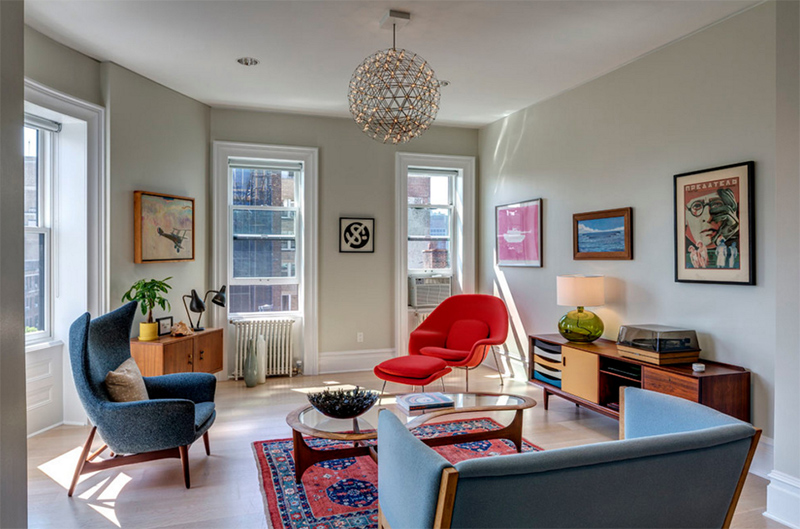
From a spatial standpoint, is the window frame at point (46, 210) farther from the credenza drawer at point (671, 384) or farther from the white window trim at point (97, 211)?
the credenza drawer at point (671, 384)

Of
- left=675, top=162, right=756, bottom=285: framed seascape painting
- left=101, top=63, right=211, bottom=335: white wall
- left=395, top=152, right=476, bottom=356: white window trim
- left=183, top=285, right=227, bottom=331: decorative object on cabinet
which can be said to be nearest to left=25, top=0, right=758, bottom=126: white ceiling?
left=101, top=63, right=211, bottom=335: white wall

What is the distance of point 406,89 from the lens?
3049 millimetres

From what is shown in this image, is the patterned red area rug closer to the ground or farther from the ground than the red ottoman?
closer to the ground

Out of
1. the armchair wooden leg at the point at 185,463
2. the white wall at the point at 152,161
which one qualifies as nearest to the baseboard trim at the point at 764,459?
the armchair wooden leg at the point at 185,463

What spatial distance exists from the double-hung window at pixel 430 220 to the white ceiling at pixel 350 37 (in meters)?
1.59

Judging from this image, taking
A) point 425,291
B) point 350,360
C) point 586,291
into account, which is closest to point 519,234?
point 425,291

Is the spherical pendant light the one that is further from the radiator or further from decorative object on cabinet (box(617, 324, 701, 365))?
the radiator

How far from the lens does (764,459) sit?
3.10 m

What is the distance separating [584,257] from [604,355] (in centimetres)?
112

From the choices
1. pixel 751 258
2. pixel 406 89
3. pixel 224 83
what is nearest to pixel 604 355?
pixel 751 258

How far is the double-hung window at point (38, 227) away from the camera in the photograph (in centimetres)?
390

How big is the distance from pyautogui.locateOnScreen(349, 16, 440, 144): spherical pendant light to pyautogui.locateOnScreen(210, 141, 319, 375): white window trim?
2646mm

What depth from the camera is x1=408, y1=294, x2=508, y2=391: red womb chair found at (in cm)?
480

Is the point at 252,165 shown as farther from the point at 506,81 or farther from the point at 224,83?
the point at 506,81
